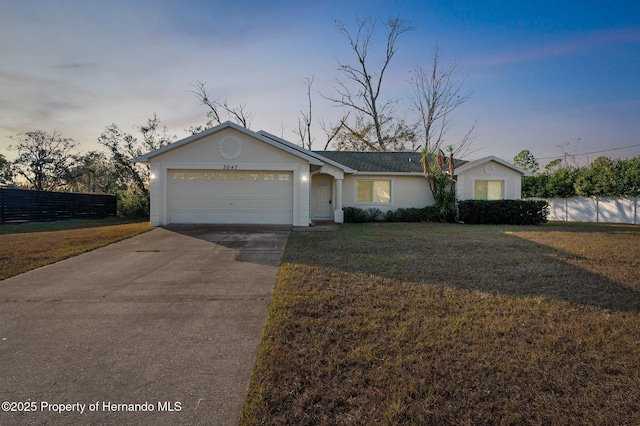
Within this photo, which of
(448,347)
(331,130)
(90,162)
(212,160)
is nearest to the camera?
(448,347)

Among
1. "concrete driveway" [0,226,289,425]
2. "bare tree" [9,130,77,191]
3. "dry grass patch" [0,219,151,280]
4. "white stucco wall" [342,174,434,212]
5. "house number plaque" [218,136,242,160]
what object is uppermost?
"bare tree" [9,130,77,191]

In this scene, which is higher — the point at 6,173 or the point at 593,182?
the point at 6,173

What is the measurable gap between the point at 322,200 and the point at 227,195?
5.44 m

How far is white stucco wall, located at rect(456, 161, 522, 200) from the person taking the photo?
16938mm

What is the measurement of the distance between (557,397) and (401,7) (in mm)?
28296

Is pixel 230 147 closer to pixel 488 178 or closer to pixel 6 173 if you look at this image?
pixel 488 178

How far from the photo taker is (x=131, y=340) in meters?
3.35

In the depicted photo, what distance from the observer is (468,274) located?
590 centimetres

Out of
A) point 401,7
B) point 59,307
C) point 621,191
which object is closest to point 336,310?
point 59,307

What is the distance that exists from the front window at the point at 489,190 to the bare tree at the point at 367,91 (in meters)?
13.9

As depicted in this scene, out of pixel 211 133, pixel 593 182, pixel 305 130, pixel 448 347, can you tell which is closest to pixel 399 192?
pixel 211 133

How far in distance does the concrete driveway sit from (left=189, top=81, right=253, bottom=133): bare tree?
2315 cm

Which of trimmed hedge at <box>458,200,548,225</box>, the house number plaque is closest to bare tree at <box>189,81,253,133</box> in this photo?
the house number plaque

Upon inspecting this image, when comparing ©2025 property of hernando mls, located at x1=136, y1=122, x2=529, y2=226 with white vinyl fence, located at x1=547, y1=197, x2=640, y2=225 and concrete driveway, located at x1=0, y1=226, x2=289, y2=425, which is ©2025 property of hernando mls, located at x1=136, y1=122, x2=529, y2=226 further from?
white vinyl fence, located at x1=547, y1=197, x2=640, y2=225
